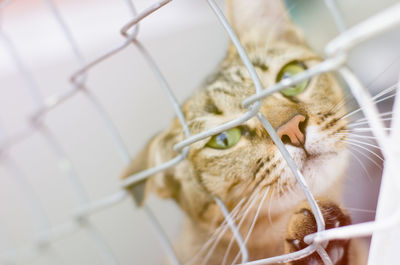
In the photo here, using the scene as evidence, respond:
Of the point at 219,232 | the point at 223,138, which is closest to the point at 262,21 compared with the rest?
the point at 223,138

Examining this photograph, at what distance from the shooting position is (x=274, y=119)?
407 millimetres

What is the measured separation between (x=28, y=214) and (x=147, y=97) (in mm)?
476

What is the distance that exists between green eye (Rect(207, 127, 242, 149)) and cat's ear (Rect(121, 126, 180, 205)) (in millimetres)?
75

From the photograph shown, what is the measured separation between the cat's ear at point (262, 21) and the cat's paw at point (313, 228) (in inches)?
7.8

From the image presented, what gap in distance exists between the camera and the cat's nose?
40 cm

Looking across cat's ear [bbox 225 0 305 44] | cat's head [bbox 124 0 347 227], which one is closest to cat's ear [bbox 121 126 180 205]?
cat's head [bbox 124 0 347 227]

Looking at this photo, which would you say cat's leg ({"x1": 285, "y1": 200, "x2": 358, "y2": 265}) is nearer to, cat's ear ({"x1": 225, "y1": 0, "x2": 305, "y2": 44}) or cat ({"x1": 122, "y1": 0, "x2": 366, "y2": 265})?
cat ({"x1": 122, "y1": 0, "x2": 366, "y2": 265})

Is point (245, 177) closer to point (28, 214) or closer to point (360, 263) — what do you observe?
point (360, 263)

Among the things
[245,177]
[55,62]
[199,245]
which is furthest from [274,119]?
[55,62]

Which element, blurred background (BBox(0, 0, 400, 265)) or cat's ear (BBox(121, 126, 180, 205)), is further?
cat's ear (BBox(121, 126, 180, 205))

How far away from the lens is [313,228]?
0.38 meters

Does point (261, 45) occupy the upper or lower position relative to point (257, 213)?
upper

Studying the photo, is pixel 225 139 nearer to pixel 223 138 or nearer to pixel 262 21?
pixel 223 138

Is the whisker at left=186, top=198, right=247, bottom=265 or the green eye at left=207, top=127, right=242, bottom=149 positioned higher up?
the green eye at left=207, top=127, right=242, bottom=149
